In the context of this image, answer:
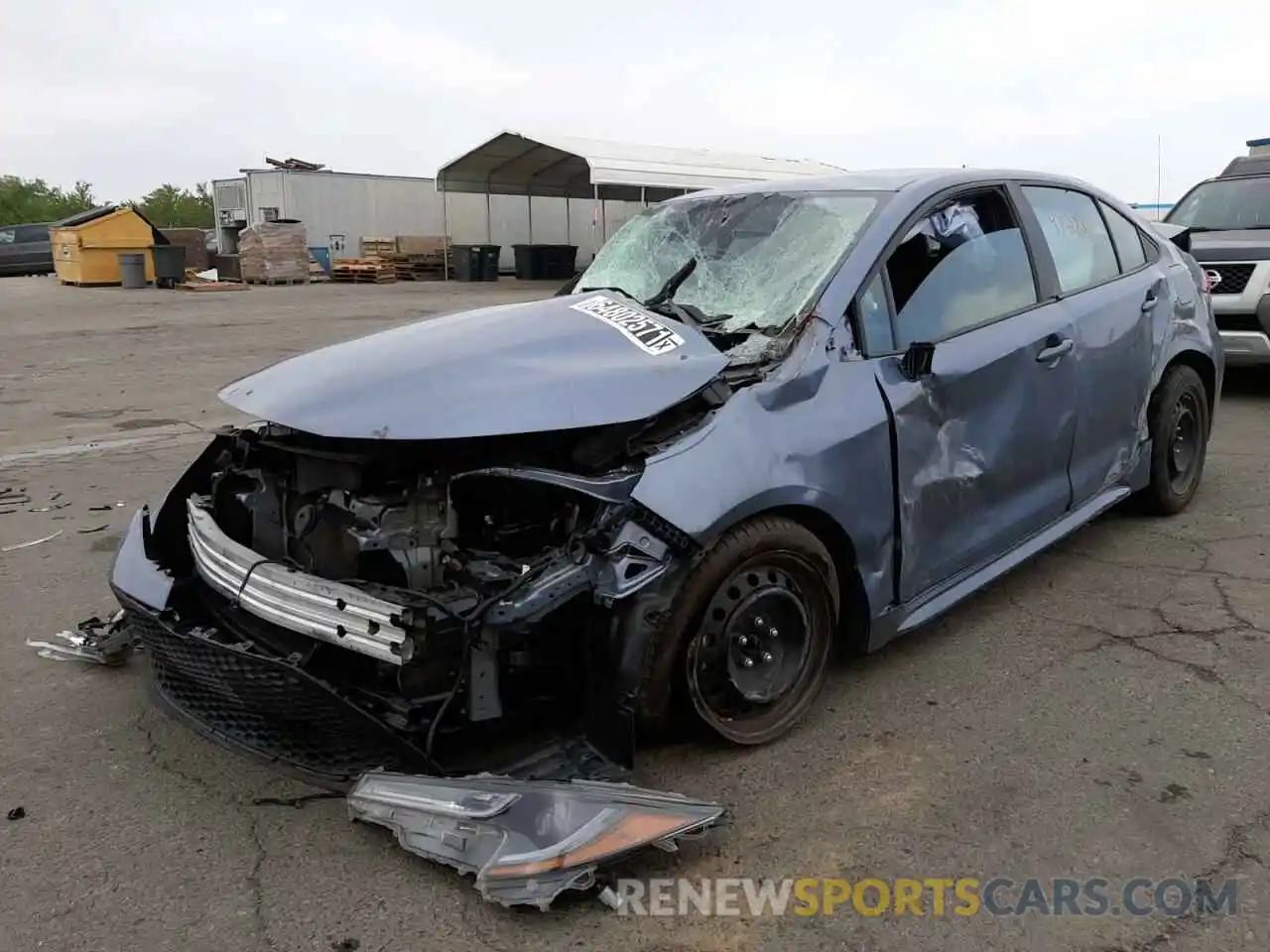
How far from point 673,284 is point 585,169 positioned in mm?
26420

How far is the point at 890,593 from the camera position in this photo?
3.29 metres

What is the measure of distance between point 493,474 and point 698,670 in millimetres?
788

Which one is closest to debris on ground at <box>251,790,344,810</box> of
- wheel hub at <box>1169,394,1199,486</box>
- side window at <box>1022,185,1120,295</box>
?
side window at <box>1022,185,1120,295</box>

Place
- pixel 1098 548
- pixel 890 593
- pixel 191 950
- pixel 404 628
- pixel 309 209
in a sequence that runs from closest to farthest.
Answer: pixel 191 950
pixel 404 628
pixel 890 593
pixel 1098 548
pixel 309 209

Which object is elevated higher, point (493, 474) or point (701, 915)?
point (493, 474)

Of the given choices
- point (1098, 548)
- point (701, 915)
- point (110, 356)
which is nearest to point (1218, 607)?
point (1098, 548)

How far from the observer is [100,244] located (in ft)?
83.7

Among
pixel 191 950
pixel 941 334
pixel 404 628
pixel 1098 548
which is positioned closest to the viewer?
pixel 191 950

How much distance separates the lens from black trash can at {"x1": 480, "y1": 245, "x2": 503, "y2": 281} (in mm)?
29216

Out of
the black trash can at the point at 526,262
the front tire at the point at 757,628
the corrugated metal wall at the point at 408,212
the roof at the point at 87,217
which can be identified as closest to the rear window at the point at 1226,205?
the front tire at the point at 757,628

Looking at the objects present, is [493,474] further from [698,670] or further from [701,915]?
[701,915]

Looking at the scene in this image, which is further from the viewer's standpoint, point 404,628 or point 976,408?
point 976,408

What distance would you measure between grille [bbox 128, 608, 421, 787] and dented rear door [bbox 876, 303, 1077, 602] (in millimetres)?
1728

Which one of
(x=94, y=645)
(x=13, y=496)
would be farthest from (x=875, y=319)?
(x=13, y=496)
